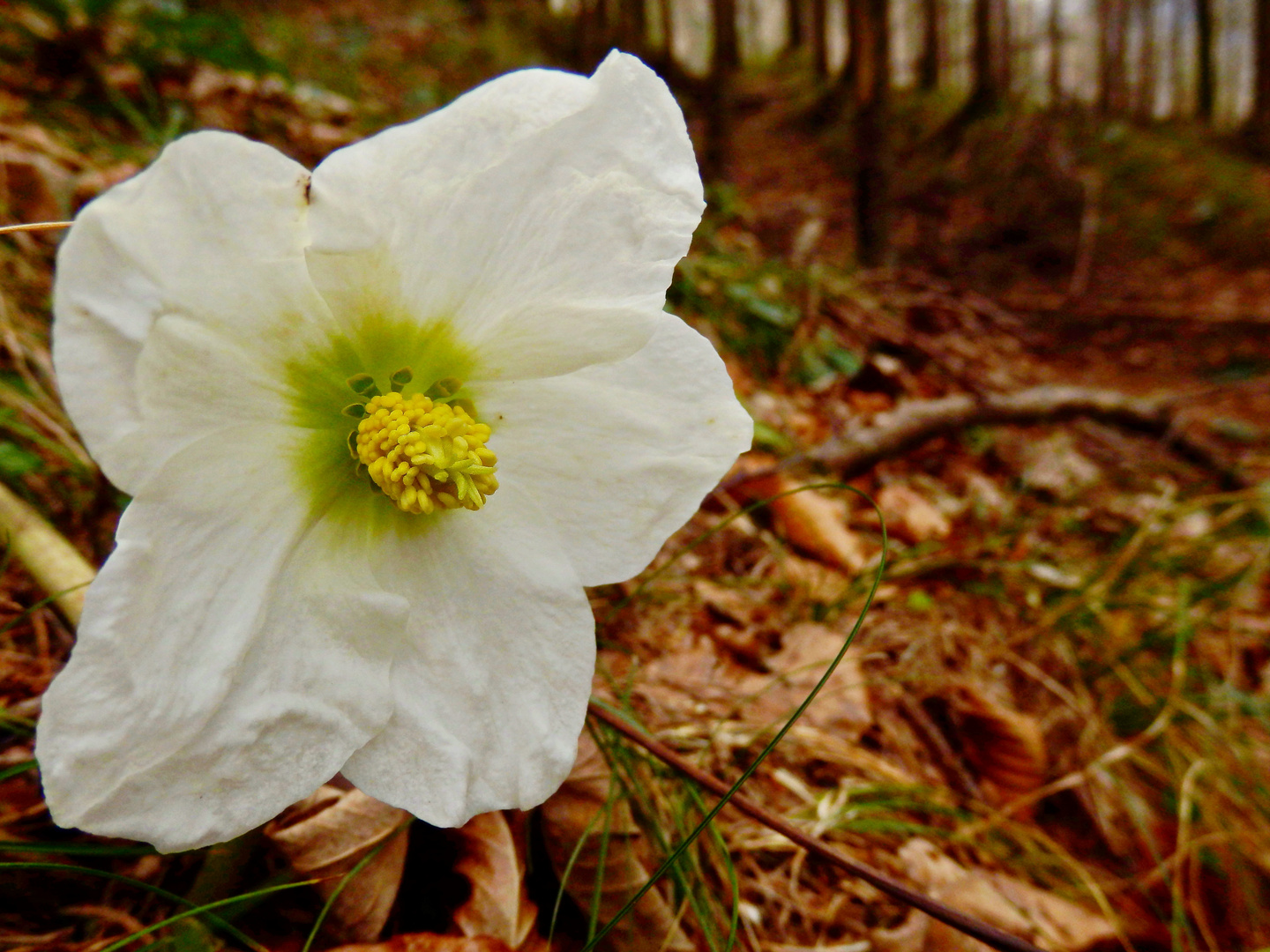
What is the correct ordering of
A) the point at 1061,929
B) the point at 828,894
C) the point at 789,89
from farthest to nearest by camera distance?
the point at 789,89
the point at 1061,929
the point at 828,894

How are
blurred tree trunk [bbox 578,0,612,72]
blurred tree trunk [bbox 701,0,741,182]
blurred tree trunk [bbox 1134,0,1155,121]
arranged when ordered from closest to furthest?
blurred tree trunk [bbox 701,0,741,182]
blurred tree trunk [bbox 578,0,612,72]
blurred tree trunk [bbox 1134,0,1155,121]

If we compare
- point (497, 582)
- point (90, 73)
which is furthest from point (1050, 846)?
point (90, 73)

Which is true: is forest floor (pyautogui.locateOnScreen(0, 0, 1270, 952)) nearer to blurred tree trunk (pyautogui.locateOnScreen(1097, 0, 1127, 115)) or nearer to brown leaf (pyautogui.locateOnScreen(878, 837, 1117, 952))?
brown leaf (pyautogui.locateOnScreen(878, 837, 1117, 952))

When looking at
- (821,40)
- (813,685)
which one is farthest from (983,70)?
(813,685)

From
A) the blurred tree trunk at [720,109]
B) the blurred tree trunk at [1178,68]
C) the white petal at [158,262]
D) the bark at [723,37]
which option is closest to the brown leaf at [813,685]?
the white petal at [158,262]

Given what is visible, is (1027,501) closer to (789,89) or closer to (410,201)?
(410,201)

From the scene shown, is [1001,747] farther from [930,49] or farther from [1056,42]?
[1056,42]

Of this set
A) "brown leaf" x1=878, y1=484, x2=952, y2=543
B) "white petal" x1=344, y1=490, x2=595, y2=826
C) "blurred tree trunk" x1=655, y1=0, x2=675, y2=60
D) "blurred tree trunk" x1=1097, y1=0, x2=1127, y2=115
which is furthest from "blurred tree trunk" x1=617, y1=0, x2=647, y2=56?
"white petal" x1=344, y1=490, x2=595, y2=826
